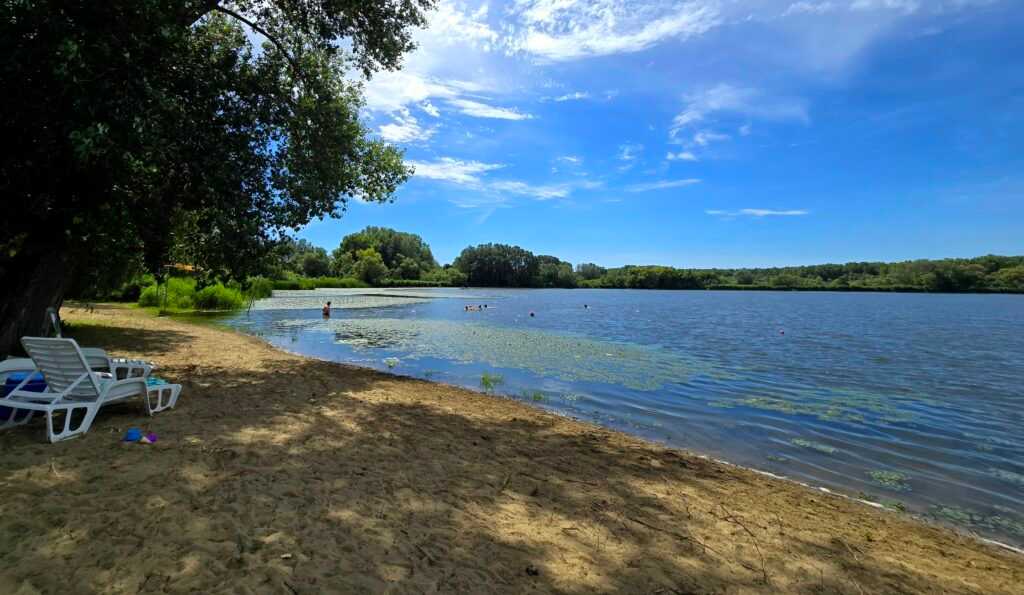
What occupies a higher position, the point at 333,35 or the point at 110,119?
the point at 333,35

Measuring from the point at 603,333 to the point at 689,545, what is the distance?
2527 cm

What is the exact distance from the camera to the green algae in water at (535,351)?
51.0 ft

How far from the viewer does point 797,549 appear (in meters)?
4.41

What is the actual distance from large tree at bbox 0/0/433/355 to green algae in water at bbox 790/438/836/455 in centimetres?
1127

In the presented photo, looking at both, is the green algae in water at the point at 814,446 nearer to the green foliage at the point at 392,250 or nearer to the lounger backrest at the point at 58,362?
the lounger backrest at the point at 58,362

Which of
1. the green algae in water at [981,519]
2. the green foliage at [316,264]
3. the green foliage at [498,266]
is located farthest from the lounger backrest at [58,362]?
the green foliage at [498,266]

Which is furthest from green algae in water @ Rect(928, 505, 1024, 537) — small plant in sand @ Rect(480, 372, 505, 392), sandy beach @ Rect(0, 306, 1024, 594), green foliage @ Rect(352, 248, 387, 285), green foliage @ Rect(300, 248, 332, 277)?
green foliage @ Rect(300, 248, 332, 277)

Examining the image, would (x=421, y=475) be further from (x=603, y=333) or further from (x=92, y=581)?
(x=603, y=333)

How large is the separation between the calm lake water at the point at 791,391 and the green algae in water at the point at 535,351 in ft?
0.33

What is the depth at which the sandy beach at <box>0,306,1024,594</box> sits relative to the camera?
10.9 ft

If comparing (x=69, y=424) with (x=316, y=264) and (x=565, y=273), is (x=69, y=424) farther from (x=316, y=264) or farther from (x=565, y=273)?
(x=565, y=273)

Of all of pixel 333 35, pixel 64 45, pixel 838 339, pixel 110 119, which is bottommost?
pixel 838 339

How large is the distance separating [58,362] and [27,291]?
479 cm

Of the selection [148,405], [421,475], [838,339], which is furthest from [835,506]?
[838,339]
